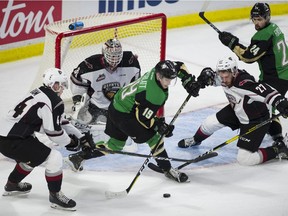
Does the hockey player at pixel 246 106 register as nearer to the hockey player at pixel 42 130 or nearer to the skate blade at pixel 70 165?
the skate blade at pixel 70 165

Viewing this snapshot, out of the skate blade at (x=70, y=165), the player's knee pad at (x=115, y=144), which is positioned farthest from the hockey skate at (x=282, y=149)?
the skate blade at (x=70, y=165)

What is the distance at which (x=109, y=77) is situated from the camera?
626cm

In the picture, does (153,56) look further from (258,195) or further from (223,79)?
(258,195)

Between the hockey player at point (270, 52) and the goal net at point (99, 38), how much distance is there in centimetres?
89

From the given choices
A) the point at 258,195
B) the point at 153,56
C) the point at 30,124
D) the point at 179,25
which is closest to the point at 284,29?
the point at 179,25

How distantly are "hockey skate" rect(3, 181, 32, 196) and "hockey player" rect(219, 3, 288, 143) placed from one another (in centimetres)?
189

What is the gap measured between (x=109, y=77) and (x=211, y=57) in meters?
2.30

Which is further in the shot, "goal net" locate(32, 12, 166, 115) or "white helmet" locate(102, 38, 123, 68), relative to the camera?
"goal net" locate(32, 12, 166, 115)

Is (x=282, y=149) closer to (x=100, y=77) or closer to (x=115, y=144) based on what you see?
(x=115, y=144)

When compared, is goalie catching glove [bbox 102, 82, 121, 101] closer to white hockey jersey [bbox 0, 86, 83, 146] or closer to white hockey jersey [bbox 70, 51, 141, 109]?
white hockey jersey [bbox 70, 51, 141, 109]

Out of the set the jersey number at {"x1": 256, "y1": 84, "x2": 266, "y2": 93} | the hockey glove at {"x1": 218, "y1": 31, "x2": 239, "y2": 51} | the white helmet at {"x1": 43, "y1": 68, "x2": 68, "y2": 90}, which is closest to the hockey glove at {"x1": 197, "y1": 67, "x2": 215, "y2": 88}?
the jersey number at {"x1": 256, "y1": 84, "x2": 266, "y2": 93}

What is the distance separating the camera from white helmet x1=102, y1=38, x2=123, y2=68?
→ 19.6ft

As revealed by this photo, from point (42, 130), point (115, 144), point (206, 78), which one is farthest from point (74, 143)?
point (206, 78)

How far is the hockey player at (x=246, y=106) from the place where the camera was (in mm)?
5648
